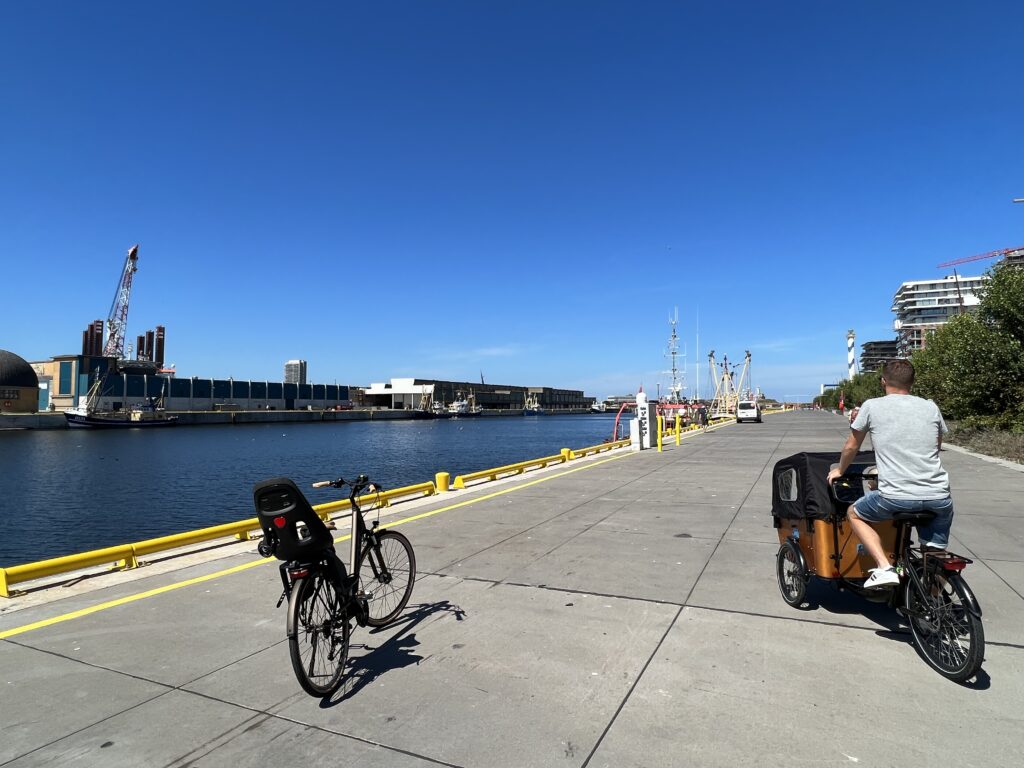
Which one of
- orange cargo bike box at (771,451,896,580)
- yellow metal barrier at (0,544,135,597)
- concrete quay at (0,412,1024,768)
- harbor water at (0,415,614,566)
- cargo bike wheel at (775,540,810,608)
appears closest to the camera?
concrete quay at (0,412,1024,768)

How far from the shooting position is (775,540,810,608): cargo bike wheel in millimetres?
4840

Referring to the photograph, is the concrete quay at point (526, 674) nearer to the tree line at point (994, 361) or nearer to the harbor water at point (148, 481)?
the harbor water at point (148, 481)

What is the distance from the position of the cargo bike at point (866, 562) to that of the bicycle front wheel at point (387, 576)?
130 inches

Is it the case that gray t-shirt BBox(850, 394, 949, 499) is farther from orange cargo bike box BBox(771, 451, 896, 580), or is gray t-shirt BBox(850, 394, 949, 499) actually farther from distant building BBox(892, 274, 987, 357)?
distant building BBox(892, 274, 987, 357)

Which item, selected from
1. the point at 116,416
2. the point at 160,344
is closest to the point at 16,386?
the point at 116,416

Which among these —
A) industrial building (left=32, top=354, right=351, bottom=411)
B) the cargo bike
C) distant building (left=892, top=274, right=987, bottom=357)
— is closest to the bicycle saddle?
the cargo bike

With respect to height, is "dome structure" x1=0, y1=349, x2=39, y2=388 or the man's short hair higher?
"dome structure" x1=0, y1=349, x2=39, y2=388

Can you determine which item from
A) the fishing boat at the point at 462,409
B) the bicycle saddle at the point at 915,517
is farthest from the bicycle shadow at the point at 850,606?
the fishing boat at the point at 462,409

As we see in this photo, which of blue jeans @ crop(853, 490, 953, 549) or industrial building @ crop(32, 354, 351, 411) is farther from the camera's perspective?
industrial building @ crop(32, 354, 351, 411)

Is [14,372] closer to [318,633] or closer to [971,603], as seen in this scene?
[318,633]

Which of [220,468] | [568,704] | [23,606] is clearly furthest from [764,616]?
[220,468]

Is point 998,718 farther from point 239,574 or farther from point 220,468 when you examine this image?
point 220,468

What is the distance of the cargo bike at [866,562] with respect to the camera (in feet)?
11.8

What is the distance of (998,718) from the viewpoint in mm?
3258
